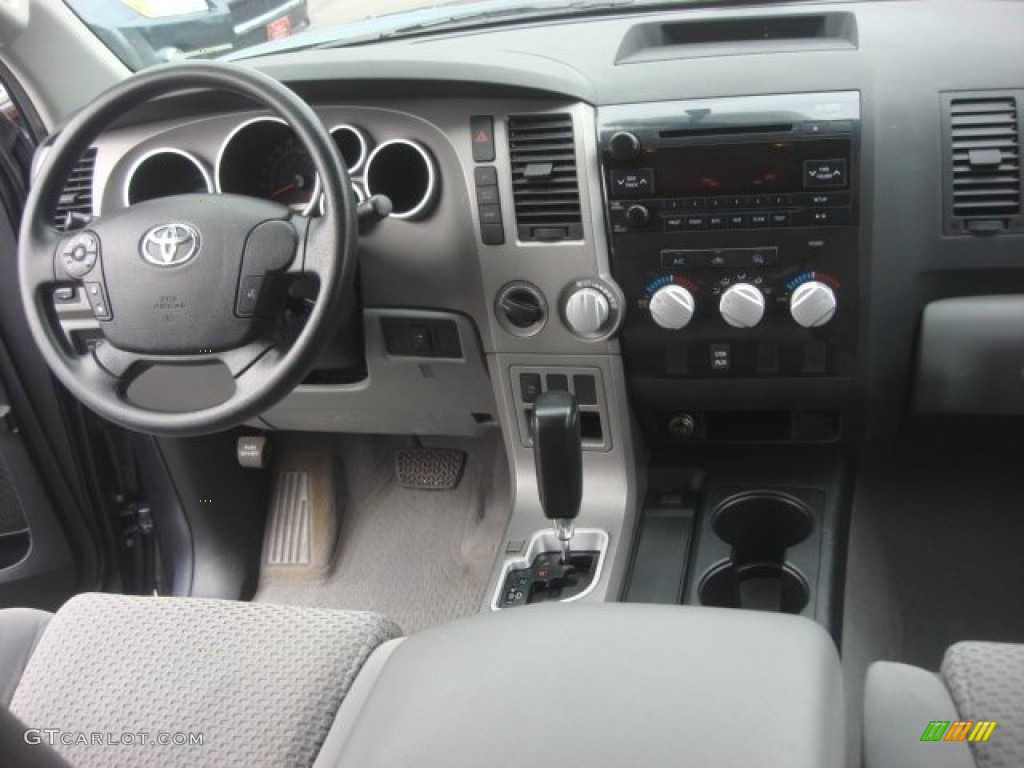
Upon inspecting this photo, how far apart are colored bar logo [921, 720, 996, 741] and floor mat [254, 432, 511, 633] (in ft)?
5.00

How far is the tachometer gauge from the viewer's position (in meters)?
1.89

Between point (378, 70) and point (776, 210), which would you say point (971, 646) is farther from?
point (378, 70)

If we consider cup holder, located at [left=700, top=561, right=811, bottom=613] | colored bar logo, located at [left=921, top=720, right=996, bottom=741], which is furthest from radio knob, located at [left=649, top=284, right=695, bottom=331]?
colored bar logo, located at [left=921, top=720, right=996, bottom=741]

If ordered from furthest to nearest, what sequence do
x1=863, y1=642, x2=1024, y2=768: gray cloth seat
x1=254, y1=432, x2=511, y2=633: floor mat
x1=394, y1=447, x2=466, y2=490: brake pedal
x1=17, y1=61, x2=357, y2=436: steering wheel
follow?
x1=394, y1=447, x2=466, y2=490: brake pedal, x1=254, y1=432, x2=511, y2=633: floor mat, x1=17, y1=61, x2=357, y2=436: steering wheel, x1=863, y1=642, x2=1024, y2=768: gray cloth seat

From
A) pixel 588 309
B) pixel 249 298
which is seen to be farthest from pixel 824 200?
pixel 249 298

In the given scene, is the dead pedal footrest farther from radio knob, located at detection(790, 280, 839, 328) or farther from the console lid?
the console lid

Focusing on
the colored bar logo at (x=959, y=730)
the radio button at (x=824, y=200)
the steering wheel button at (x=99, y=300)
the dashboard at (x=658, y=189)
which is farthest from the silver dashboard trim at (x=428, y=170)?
the colored bar logo at (x=959, y=730)

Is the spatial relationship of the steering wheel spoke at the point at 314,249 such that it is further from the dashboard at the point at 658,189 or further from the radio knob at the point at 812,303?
the radio knob at the point at 812,303

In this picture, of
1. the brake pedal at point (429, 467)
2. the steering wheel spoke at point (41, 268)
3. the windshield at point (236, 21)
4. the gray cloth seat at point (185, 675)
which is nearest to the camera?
the gray cloth seat at point (185, 675)

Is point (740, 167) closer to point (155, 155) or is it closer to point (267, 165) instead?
point (267, 165)

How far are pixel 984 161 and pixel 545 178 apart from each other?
0.67 meters

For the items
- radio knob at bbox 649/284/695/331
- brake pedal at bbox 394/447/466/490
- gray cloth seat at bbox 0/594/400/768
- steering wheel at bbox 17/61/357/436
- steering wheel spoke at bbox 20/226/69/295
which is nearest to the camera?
gray cloth seat at bbox 0/594/400/768

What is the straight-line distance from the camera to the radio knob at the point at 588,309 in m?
1.75

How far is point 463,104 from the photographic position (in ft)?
5.59
